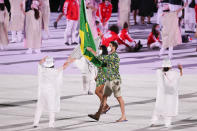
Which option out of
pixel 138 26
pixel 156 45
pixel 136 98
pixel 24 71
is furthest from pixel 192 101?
pixel 138 26

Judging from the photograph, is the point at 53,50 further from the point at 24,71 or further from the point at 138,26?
the point at 138,26

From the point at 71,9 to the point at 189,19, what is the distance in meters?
7.65

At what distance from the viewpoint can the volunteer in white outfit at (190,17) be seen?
30.2 meters

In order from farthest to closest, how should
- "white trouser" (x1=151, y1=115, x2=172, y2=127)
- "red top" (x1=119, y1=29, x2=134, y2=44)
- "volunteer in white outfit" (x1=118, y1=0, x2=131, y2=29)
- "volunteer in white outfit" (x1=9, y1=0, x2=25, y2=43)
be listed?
"volunteer in white outfit" (x1=118, y1=0, x2=131, y2=29)
"volunteer in white outfit" (x1=9, y1=0, x2=25, y2=43)
"red top" (x1=119, y1=29, x2=134, y2=44)
"white trouser" (x1=151, y1=115, x2=172, y2=127)

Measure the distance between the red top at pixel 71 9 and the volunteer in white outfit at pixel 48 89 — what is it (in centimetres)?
1464

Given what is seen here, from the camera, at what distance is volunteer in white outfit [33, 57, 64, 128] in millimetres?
10602

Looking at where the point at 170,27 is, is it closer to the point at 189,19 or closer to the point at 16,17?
the point at 16,17

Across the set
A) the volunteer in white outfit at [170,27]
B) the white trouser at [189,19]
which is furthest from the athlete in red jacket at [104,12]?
the volunteer in white outfit at [170,27]

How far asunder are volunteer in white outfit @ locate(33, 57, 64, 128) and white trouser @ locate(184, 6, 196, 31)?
780 inches

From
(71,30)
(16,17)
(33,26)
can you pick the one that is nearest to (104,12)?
(71,30)

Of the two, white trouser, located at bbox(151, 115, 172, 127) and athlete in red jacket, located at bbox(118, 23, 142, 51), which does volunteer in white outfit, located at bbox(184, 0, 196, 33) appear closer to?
athlete in red jacket, located at bbox(118, 23, 142, 51)

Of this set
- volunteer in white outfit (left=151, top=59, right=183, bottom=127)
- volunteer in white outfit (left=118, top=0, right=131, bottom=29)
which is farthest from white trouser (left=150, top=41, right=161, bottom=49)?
volunteer in white outfit (left=151, top=59, right=183, bottom=127)

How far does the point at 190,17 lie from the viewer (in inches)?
1212

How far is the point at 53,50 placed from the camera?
81.7ft
